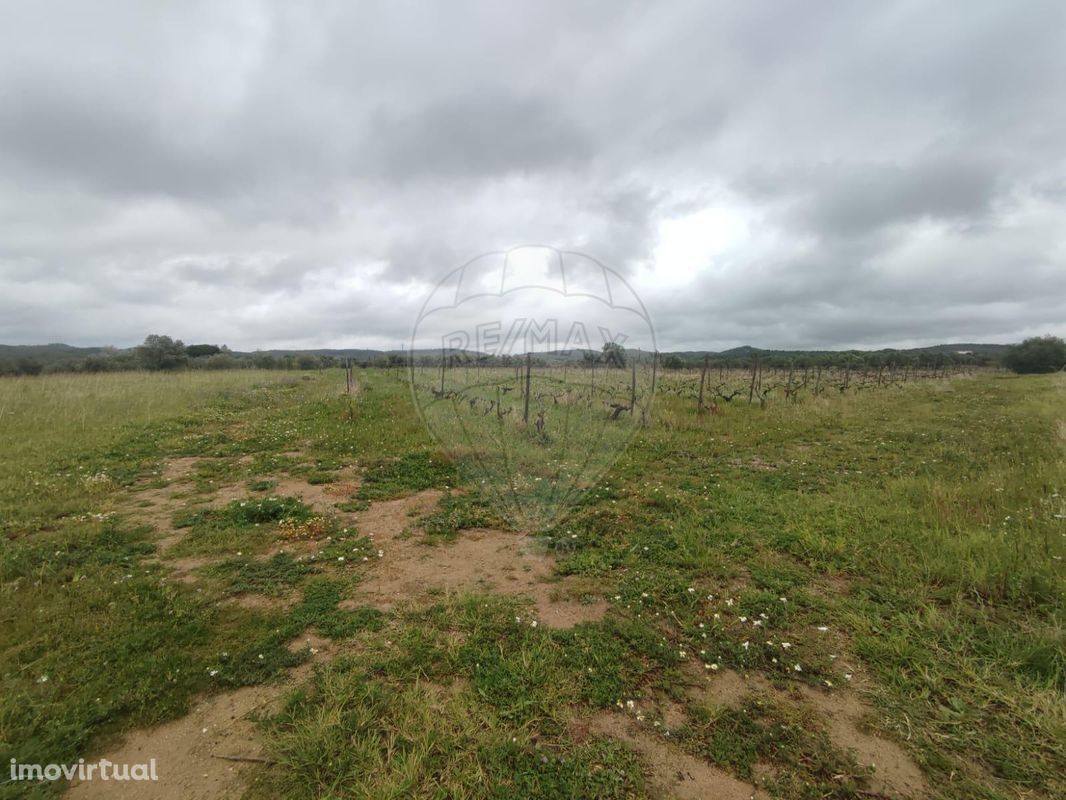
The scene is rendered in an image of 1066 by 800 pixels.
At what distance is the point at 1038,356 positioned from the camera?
4878cm

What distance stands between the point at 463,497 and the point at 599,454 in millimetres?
2907

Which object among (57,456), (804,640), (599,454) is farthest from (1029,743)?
(57,456)

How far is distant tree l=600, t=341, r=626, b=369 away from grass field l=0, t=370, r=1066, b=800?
92.1 inches

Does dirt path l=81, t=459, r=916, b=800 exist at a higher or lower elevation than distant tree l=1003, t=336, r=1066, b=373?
lower

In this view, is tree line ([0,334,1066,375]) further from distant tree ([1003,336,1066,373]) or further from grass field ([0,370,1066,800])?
grass field ([0,370,1066,800])

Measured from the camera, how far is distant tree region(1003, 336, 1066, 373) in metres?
47.4

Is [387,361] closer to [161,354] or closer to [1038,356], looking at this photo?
[161,354]

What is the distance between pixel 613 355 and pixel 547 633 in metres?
2.94

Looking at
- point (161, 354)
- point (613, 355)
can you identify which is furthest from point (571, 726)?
point (161, 354)

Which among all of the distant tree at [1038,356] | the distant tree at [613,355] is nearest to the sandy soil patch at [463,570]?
the distant tree at [613,355]

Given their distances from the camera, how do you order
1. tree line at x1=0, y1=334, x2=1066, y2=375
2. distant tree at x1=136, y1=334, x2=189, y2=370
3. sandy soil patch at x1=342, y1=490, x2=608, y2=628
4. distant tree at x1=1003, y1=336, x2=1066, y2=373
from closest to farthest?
sandy soil patch at x1=342, y1=490, x2=608, y2=628 < tree line at x1=0, y1=334, x2=1066, y2=375 < distant tree at x1=136, y1=334, x2=189, y2=370 < distant tree at x1=1003, y1=336, x2=1066, y2=373

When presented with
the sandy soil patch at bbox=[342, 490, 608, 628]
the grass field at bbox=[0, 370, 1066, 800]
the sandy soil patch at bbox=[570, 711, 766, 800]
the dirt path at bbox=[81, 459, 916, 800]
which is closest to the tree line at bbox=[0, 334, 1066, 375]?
the grass field at bbox=[0, 370, 1066, 800]

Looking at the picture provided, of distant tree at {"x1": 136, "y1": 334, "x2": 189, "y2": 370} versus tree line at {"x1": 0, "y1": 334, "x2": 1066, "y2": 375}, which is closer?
tree line at {"x1": 0, "y1": 334, "x2": 1066, "y2": 375}

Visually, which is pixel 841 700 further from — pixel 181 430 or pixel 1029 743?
pixel 181 430
